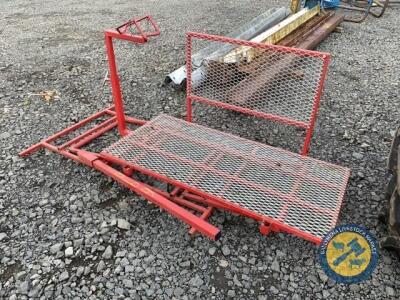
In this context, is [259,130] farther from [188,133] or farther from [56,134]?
[56,134]

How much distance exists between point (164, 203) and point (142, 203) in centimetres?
48

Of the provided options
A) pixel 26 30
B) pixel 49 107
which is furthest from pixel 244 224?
pixel 26 30

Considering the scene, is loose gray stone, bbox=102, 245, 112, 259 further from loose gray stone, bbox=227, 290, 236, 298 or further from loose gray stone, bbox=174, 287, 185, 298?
loose gray stone, bbox=227, 290, 236, 298

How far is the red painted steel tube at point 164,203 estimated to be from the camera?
116 inches

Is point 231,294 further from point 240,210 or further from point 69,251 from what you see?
point 69,251

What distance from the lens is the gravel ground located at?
2867mm

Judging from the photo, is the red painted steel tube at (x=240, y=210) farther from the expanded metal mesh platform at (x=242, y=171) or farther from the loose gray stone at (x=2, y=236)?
the loose gray stone at (x=2, y=236)

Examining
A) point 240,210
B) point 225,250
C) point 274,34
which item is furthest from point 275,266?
point 274,34

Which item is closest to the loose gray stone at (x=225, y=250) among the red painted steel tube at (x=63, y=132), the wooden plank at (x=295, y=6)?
the red painted steel tube at (x=63, y=132)

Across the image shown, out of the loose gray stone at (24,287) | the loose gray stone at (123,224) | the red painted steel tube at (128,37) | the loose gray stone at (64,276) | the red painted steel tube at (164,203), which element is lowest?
the loose gray stone at (24,287)

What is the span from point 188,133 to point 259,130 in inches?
44.3

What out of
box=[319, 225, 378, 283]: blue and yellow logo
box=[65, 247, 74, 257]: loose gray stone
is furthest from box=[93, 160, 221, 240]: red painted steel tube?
box=[319, 225, 378, 283]: blue and yellow logo

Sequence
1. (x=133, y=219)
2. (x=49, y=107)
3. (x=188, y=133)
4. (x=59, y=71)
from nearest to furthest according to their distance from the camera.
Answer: (x=133, y=219)
(x=188, y=133)
(x=49, y=107)
(x=59, y=71)

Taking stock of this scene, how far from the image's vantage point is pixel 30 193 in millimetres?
3770
